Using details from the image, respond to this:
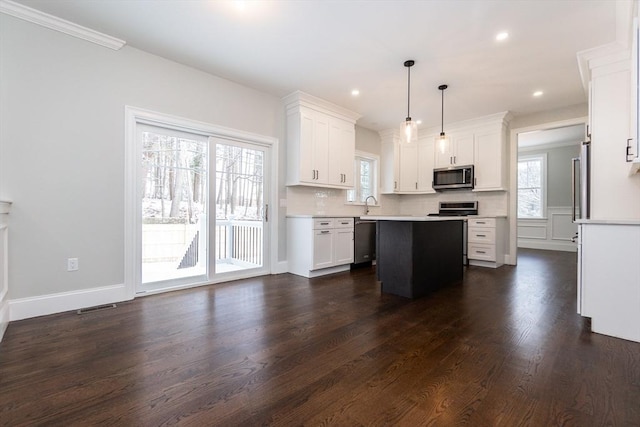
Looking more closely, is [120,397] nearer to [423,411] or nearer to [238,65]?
[423,411]

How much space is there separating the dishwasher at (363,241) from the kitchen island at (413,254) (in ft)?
4.23

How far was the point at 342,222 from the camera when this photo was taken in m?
4.66

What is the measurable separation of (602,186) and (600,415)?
2622 mm

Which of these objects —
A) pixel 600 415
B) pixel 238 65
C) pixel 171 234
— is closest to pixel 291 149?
pixel 238 65

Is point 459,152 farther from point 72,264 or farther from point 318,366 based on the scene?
point 72,264

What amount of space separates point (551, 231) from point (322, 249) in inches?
264

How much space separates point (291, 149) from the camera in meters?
4.51

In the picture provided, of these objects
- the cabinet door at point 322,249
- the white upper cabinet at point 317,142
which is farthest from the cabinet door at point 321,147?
the cabinet door at point 322,249

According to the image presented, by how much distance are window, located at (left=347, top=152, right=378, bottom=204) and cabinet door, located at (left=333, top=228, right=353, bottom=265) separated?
127 centimetres

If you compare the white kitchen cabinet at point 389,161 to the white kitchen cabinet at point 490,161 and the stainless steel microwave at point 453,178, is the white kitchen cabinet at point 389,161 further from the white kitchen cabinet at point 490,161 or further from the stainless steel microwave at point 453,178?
the white kitchen cabinet at point 490,161

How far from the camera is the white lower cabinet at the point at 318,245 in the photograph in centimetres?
424

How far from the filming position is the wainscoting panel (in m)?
7.18

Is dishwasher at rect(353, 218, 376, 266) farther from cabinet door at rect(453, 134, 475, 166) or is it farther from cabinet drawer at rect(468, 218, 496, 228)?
cabinet door at rect(453, 134, 475, 166)

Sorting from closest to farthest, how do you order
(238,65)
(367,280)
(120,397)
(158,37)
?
(120,397) < (158,37) < (238,65) < (367,280)
